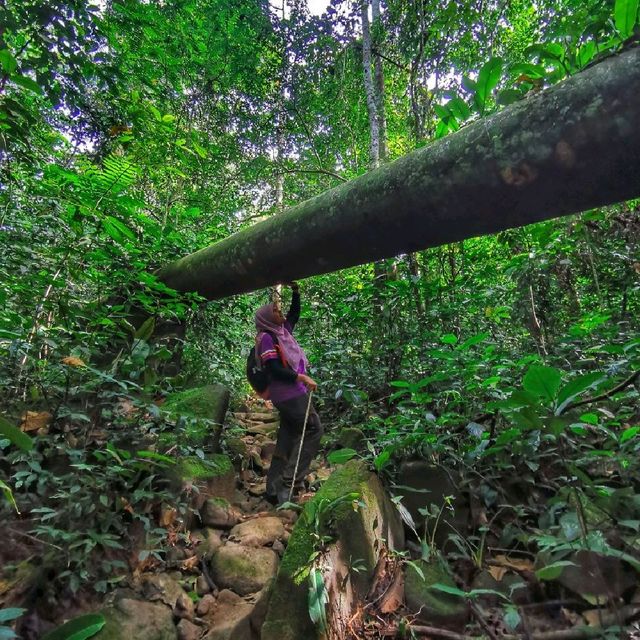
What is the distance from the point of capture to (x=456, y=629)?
69.4 inches

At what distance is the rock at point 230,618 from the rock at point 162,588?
226 mm

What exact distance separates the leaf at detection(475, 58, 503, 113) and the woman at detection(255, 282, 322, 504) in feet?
7.43

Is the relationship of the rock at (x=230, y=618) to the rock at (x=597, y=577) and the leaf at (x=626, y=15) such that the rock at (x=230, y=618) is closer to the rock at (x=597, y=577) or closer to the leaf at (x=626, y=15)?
the rock at (x=597, y=577)

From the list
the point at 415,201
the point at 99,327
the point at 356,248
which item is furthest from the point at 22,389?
the point at 415,201

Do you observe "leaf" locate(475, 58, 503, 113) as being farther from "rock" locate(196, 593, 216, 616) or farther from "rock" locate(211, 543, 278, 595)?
"rock" locate(196, 593, 216, 616)

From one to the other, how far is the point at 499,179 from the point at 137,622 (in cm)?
277

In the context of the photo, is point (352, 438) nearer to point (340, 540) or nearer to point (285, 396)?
point (285, 396)

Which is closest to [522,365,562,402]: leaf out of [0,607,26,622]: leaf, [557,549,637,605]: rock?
[557,549,637,605]: rock

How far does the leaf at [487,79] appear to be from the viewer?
2.23m

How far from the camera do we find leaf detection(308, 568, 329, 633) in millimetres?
1630

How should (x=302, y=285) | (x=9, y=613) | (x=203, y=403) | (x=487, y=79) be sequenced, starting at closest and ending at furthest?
(x=9, y=613), (x=487, y=79), (x=203, y=403), (x=302, y=285)

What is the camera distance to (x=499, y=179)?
1.74 metres

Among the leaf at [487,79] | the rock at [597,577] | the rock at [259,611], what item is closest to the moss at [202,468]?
the rock at [259,611]

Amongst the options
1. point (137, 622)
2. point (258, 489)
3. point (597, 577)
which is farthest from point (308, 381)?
point (597, 577)
